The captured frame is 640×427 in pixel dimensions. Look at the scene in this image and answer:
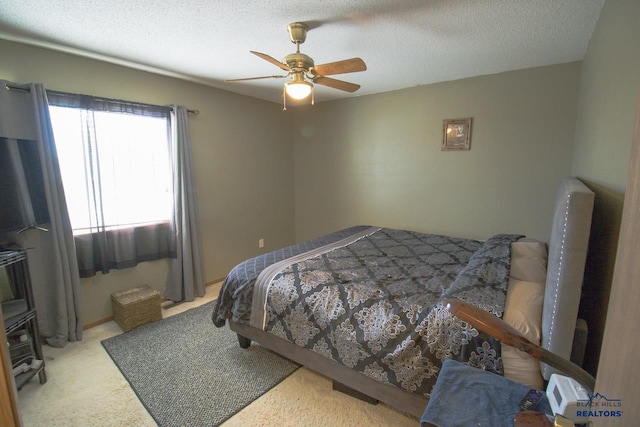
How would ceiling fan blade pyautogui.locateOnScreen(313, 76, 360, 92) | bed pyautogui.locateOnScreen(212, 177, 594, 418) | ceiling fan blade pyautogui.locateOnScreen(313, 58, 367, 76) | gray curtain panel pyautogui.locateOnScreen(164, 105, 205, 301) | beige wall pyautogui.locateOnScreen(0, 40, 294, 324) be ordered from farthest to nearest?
1. gray curtain panel pyautogui.locateOnScreen(164, 105, 205, 301)
2. beige wall pyautogui.locateOnScreen(0, 40, 294, 324)
3. ceiling fan blade pyautogui.locateOnScreen(313, 76, 360, 92)
4. ceiling fan blade pyautogui.locateOnScreen(313, 58, 367, 76)
5. bed pyautogui.locateOnScreen(212, 177, 594, 418)

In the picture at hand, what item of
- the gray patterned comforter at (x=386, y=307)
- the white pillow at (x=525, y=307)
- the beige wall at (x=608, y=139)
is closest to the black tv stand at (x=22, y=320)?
the gray patterned comforter at (x=386, y=307)

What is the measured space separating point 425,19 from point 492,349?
6.64 feet

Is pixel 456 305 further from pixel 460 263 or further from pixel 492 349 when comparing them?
pixel 460 263

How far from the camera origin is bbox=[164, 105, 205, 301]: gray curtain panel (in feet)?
10.2

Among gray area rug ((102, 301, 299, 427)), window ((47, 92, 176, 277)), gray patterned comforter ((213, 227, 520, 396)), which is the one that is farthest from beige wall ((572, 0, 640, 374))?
window ((47, 92, 176, 277))

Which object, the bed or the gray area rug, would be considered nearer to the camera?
the bed

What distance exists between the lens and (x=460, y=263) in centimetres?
238

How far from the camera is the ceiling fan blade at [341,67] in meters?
1.88

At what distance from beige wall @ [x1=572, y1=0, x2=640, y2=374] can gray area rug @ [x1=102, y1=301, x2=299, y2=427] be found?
73.1 inches

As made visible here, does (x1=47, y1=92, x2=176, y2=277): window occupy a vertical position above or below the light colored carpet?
above

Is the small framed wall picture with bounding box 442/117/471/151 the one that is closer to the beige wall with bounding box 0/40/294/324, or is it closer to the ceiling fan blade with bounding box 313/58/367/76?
the ceiling fan blade with bounding box 313/58/367/76

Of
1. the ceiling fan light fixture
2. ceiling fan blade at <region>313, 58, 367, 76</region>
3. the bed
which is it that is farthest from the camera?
the ceiling fan light fixture

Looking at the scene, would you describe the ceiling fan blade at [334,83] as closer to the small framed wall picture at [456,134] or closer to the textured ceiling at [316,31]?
the textured ceiling at [316,31]

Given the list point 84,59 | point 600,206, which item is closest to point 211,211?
point 84,59
